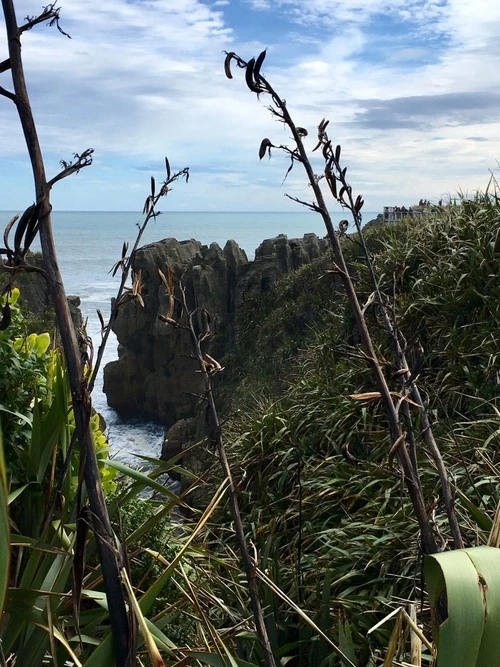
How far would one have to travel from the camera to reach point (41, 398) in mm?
3332

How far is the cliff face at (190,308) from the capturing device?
92.2 feet

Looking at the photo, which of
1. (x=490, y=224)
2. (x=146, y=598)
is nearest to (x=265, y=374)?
(x=490, y=224)

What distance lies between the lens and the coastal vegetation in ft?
3.48

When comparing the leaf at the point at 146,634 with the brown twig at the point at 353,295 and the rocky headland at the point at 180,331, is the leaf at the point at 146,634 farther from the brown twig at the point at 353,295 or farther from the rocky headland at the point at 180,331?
the rocky headland at the point at 180,331

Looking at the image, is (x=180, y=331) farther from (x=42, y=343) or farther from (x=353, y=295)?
(x=353, y=295)

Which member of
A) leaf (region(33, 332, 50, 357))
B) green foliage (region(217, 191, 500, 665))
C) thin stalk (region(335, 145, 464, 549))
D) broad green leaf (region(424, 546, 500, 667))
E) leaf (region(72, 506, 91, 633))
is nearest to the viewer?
broad green leaf (region(424, 546, 500, 667))

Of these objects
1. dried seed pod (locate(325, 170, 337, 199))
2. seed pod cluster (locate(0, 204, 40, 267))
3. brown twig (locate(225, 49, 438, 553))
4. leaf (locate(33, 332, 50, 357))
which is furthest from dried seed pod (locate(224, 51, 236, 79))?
leaf (locate(33, 332, 50, 357))

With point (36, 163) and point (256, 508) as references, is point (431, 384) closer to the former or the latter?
point (256, 508)

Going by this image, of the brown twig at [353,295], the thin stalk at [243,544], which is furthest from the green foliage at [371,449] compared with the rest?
the thin stalk at [243,544]

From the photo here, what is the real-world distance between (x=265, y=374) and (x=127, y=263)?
17.3 m

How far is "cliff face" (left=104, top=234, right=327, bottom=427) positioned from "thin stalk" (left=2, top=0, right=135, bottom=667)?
2183 cm

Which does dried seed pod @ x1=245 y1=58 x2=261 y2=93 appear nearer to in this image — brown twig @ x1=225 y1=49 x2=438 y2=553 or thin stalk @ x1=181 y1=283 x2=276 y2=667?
brown twig @ x1=225 y1=49 x2=438 y2=553

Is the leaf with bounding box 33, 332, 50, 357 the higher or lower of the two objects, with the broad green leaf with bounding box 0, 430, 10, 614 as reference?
lower

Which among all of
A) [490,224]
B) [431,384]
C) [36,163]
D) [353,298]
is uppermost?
[490,224]
